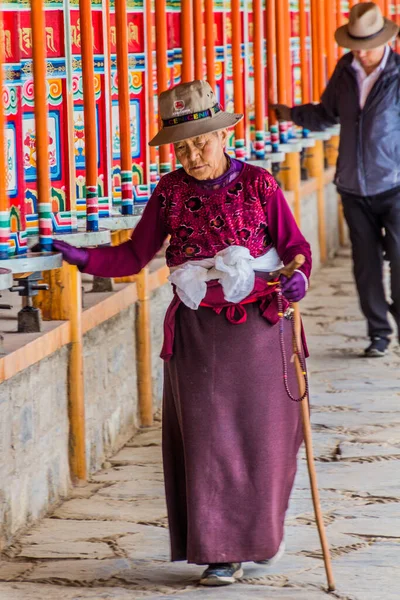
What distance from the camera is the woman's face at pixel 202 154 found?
13.9 feet

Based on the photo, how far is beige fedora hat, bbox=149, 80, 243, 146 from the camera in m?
4.20

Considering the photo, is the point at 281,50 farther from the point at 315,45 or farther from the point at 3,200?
the point at 3,200

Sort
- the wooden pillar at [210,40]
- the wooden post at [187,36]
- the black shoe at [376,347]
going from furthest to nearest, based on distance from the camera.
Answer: the black shoe at [376,347]
the wooden pillar at [210,40]
the wooden post at [187,36]

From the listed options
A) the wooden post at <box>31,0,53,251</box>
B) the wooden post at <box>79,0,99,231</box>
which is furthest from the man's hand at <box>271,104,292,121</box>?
the wooden post at <box>31,0,53,251</box>

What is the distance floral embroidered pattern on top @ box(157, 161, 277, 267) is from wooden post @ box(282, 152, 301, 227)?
214 inches

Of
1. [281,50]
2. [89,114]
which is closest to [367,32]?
[281,50]

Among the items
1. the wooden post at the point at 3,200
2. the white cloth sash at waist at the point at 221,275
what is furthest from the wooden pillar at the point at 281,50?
the white cloth sash at waist at the point at 221,275

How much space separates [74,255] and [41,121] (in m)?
0.53

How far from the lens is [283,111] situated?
7.63 metres

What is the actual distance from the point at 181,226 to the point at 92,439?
5.64 feet

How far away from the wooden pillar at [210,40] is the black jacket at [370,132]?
1.04 meters

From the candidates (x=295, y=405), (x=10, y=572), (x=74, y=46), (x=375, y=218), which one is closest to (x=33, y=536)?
(x=10, y=572)

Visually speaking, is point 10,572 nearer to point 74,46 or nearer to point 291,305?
point 291,305

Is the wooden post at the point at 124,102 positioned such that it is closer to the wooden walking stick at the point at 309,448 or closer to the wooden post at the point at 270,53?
the wooden walking stick at the point at 309,448
